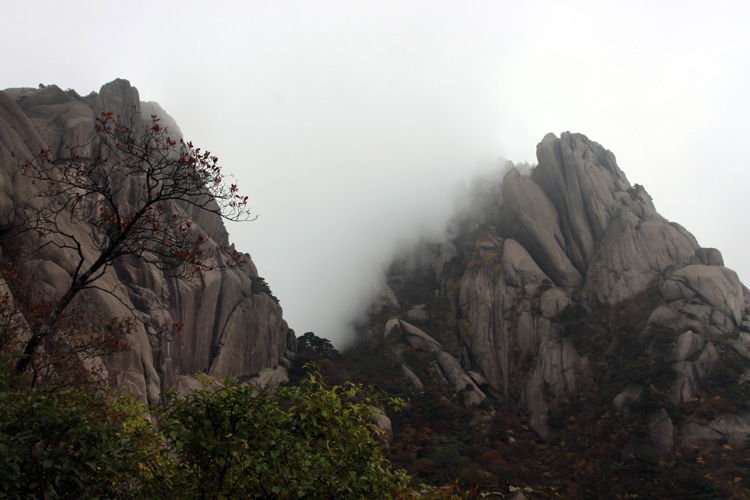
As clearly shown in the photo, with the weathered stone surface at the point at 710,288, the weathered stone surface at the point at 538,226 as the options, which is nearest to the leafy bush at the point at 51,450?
the weathered stone surface at the point at 710,288

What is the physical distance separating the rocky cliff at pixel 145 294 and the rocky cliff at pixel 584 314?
17.5 m

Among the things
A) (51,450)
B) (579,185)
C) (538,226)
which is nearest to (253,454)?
(51,450)

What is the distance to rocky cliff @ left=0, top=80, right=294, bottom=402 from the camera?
22.7m

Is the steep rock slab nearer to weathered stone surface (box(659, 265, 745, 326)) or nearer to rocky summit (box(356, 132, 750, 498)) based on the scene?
rocky summit (box(356, 132, 750, 498))

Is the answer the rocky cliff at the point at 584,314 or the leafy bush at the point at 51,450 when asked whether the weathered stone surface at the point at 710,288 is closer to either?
the rocky cliff at the point at 584,314

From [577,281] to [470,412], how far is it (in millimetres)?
20462

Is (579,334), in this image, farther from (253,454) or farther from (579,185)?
(253,454)

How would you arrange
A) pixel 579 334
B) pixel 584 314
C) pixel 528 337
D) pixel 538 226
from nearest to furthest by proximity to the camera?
pixel 579 334, pixel 584 314, pixel 528 337, pixel 538 226

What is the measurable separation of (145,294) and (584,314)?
136 ft

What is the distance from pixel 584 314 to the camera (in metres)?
48.0

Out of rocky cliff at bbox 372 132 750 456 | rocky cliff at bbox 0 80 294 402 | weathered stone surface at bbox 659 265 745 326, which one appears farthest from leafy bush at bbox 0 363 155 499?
weathered stone surface at bbox 659 265 745 326

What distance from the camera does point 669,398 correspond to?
35938 millimetres

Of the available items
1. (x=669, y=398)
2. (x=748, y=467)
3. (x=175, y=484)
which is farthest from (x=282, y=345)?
(x=175, y=484)

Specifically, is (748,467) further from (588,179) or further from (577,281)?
(588,179)
